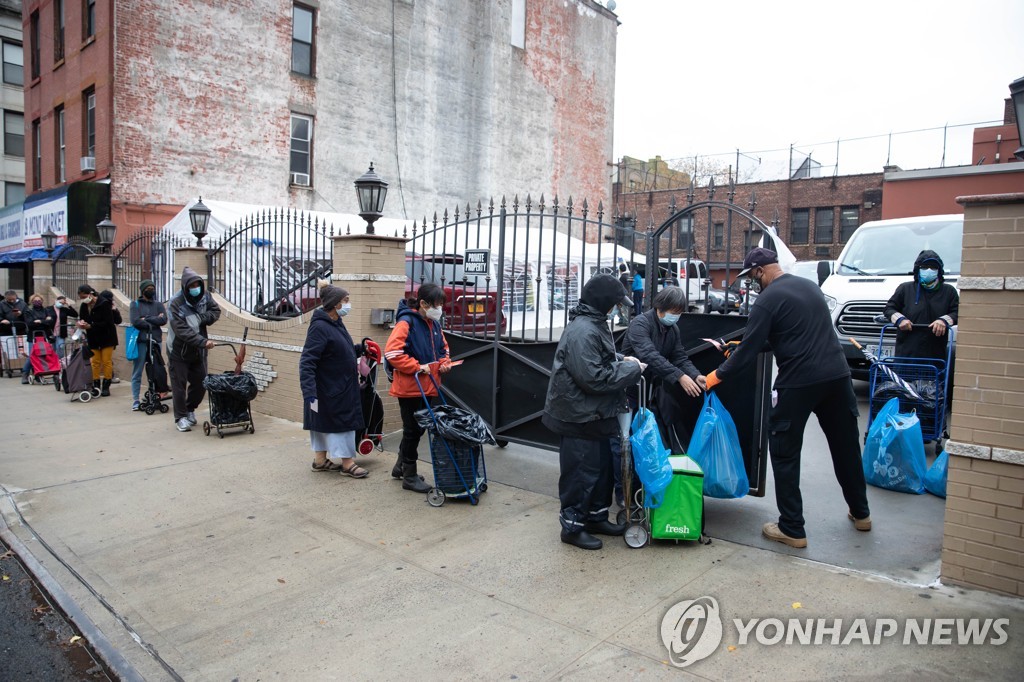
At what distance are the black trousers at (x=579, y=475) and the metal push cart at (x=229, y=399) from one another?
5.03m

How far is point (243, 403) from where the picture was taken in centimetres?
880

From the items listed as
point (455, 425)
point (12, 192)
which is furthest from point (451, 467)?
point (12, 192)

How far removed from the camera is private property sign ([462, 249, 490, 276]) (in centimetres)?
745

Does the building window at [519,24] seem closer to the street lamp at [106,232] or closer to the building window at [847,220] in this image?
the building window at [847,220]

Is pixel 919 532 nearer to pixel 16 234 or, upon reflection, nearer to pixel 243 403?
pixel 243 403

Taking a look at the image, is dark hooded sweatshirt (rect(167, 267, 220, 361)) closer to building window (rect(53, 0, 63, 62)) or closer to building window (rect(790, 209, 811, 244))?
building window (rect(53, 0, 63, 62))

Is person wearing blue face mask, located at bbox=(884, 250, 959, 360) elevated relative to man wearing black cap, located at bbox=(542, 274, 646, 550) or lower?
elevated

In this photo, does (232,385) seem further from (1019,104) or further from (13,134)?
(13,134)

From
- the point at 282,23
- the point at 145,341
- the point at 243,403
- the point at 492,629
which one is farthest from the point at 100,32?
the point at 492,629

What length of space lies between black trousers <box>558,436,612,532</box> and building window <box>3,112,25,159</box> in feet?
113

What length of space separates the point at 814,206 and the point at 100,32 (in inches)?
1133

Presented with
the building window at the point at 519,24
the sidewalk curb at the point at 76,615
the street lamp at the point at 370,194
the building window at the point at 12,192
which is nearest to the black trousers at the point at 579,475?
the sidewalk curb at the point at 76,615

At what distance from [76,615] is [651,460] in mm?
3695

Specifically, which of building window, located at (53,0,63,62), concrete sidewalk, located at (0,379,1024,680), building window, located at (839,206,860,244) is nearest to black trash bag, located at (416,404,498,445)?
concrete sidewalk, located at (0,379,1024,680)
